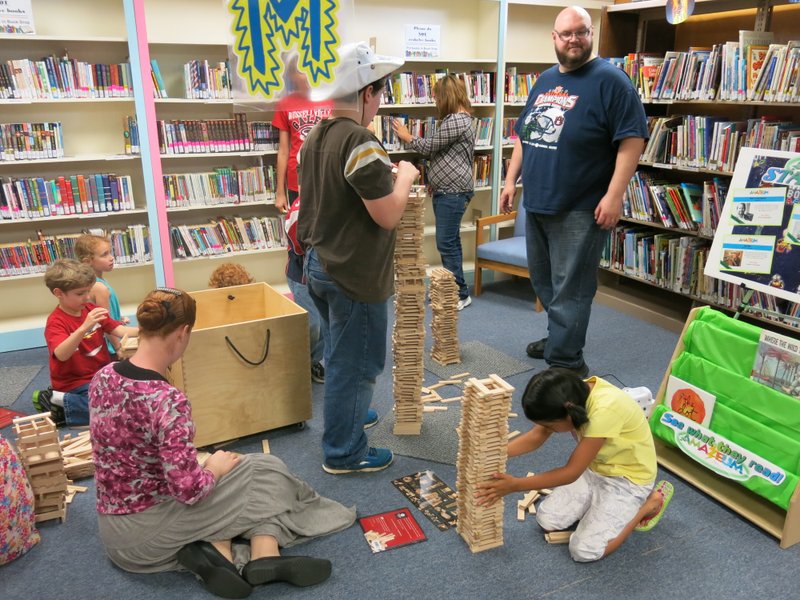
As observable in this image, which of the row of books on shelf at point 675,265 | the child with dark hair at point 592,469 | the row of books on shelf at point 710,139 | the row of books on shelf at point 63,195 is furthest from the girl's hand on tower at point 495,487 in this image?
the row of books on shelf at point 63,195

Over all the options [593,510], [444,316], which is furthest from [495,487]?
[444,316]

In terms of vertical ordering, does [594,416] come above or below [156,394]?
below

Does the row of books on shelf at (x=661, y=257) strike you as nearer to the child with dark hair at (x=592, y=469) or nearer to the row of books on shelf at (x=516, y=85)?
the row of books on shelf at (x=516, y=85)

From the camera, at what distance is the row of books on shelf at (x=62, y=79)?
12.0 ft

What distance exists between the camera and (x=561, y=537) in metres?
2.19

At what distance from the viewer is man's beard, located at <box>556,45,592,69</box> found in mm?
3004

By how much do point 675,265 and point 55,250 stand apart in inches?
158

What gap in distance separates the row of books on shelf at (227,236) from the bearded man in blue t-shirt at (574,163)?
1.98 meters

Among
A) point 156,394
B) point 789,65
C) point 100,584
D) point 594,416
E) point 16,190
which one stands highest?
point 789,65

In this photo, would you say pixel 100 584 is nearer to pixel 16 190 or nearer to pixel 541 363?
pixel 541 363

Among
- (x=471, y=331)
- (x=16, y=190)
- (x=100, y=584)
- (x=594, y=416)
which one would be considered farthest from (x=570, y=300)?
(x=16, y=190)

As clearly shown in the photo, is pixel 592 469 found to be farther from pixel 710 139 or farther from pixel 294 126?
pixel 294 126

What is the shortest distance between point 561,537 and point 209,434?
149 centimetres

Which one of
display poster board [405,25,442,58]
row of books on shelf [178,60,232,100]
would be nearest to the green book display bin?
display poster board [405,25,442,58]
